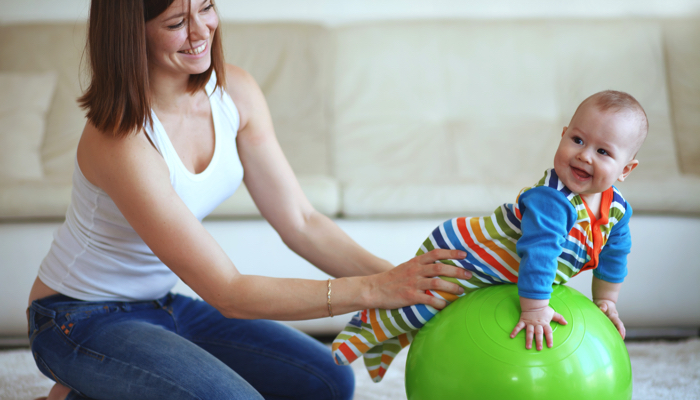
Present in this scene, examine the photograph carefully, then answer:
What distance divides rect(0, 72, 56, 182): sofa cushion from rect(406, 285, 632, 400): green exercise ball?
2.03m

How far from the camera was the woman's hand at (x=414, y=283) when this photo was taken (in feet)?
3.34

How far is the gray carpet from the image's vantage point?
5.19ft

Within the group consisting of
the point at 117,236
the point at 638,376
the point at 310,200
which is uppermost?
the point at 117,236

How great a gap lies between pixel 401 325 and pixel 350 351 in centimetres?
13

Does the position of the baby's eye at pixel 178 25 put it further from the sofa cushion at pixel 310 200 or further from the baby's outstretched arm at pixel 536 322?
the sofa cushion at pixel 310 200

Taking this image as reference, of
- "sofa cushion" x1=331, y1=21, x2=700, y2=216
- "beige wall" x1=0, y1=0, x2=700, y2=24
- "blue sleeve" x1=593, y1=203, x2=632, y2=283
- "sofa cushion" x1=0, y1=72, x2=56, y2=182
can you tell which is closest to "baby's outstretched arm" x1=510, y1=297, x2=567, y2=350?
"blue sleeve" x1=593, y1=203, x2=632, y2=283

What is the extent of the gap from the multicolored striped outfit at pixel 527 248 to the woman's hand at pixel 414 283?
18 mm

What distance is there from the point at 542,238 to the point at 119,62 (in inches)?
31.2

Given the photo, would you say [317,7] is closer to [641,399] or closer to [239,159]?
[239,159]

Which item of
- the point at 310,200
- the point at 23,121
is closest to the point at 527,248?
the point at 310,200

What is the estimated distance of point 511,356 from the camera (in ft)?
3.05

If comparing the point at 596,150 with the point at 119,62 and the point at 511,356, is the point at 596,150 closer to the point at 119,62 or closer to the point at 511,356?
the point at 511,356

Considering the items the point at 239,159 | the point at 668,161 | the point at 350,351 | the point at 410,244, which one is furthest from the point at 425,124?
the point at 350,351

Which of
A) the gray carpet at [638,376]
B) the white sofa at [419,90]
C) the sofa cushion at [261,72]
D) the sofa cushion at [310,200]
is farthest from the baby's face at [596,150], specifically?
the sofa cushion at [261,72]
